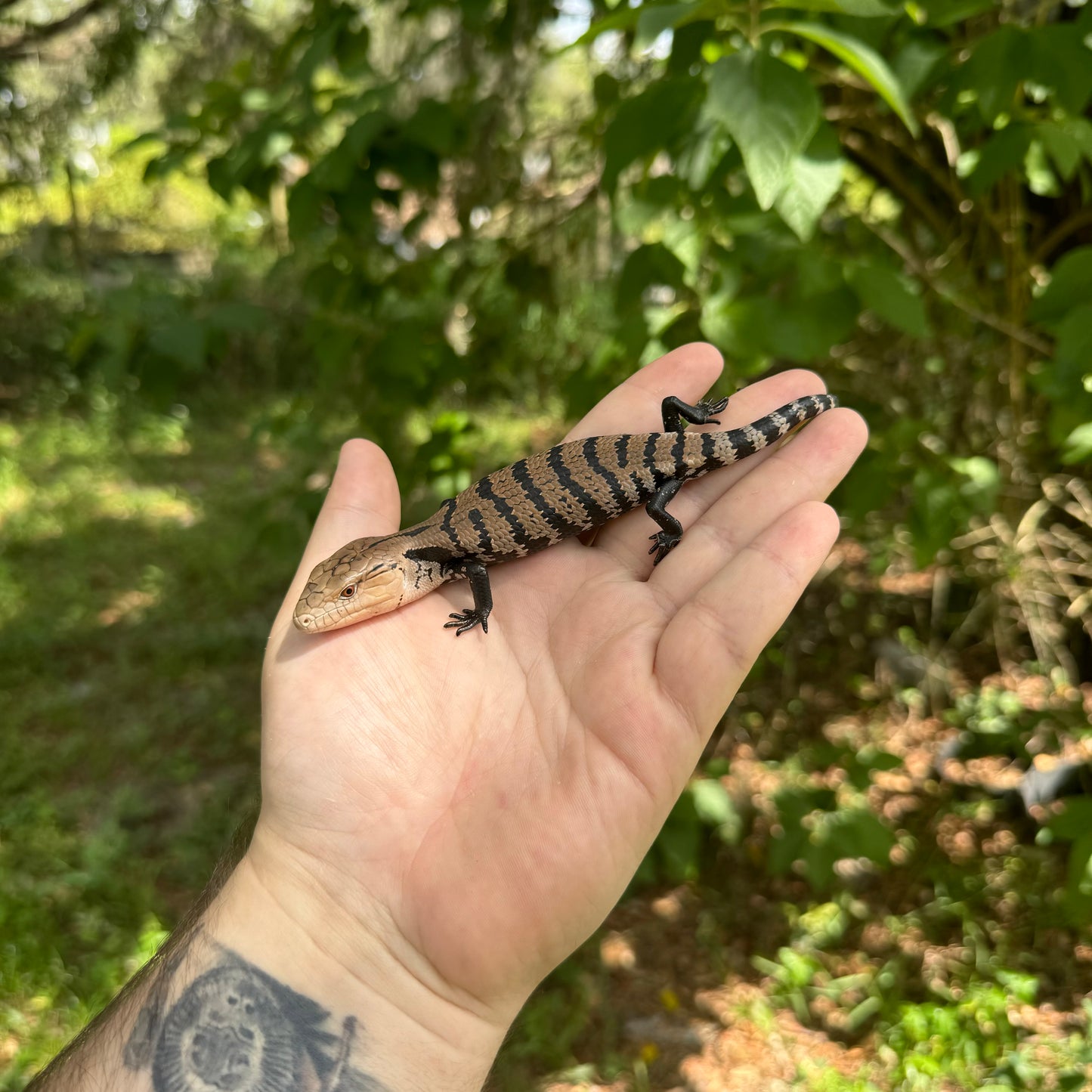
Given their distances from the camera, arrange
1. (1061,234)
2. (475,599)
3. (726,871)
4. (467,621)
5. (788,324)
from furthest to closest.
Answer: (726,871) → (1061,234) → (475,599) → (467,621) → (788,324)

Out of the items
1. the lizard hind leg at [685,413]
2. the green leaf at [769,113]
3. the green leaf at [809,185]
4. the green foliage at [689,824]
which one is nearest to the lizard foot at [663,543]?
the lizard hind leg at [685,413]

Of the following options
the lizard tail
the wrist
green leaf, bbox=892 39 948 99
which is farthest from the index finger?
the wrist

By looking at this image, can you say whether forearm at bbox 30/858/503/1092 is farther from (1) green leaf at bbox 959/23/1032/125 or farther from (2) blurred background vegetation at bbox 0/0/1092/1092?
(1) green leaf at bbox 959/23/1032/125

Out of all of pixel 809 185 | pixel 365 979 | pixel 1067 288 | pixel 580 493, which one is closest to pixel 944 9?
pixel 809 185

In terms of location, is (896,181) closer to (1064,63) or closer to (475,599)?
(1064,63)

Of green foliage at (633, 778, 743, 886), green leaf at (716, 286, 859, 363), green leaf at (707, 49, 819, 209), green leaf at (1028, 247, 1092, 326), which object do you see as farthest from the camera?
green foliage at (633, 778, 743, 886)
